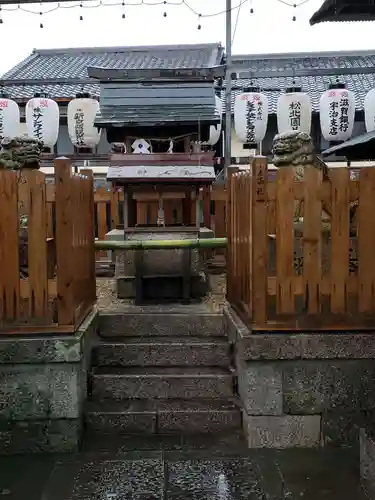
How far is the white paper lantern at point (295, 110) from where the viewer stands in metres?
13.1

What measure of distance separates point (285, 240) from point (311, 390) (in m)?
1.32

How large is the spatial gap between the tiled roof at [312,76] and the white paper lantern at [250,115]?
755 cm

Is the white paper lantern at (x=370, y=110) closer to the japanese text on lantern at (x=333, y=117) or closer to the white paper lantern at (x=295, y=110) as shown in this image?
the japanese text on lantern at (x=333, y=117)

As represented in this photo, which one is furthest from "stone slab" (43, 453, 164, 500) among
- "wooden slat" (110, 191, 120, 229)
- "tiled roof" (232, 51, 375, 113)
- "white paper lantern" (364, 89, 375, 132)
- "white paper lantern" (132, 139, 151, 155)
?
"tiled roof" (232, 51, 375, 113)

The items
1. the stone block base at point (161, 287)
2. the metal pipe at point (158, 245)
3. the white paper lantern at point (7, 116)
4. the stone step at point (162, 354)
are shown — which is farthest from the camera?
the white paper lantern at point (7, 116)

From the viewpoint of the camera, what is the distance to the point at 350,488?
410 centimetres

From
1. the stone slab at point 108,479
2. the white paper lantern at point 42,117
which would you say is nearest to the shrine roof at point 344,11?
the stone slab at point 108,479

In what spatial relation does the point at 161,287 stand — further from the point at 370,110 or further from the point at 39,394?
the point at 370,110

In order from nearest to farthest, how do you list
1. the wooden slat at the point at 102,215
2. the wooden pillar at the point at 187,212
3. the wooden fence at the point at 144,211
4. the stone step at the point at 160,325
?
1. the stone step at the point at 160,325
2. the wooden pillar at the point at 187,212
3. the wooden fence at the point at 144,211
4. the wooden slat at the point at 102,215

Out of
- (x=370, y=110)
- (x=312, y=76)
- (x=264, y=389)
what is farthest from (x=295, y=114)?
(x=312, y=76)

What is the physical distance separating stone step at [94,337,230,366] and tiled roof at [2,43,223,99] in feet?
67.0

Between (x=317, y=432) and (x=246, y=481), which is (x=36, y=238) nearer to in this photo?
(x=246, y=481)

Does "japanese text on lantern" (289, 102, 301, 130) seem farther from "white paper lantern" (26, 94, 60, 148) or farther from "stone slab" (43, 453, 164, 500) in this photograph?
"stone slab" (43, 453, 164, 500)

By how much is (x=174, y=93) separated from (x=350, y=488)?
7.48 meters
